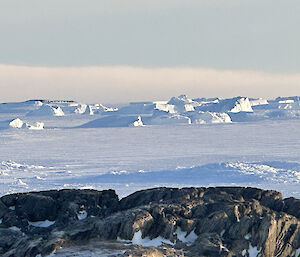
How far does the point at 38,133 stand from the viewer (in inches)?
6816

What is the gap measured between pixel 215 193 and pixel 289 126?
494 ft

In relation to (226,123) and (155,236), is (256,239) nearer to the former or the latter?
(155,236)

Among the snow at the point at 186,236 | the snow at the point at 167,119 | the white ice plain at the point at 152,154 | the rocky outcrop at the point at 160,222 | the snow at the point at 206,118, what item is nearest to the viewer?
the rocky outcrop at the point at 160,222

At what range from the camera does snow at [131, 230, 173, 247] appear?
29.0 meters

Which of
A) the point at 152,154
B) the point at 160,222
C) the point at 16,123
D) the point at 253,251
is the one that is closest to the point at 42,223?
the point at 160,222

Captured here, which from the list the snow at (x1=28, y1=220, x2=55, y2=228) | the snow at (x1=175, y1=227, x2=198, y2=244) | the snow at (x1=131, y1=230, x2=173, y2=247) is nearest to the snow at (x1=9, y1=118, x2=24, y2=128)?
the snow at (x1=28, y1=220, x2=55, y2=228)

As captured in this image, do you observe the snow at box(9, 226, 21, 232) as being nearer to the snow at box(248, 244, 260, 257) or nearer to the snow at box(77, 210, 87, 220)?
the snow at box(77, 210, 87, 220)

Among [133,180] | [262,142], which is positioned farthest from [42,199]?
[262,142]

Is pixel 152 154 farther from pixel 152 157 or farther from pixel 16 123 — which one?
pixel 16 123

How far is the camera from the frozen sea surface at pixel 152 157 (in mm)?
85500

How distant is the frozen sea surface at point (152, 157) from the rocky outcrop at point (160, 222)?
36.6 m

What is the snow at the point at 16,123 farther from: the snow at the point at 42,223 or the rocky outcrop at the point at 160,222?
the snow at the point at 42,223

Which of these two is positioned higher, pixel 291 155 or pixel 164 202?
pixel 164 202

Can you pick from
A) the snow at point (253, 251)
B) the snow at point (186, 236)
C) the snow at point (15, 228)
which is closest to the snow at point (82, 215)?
the snow at point (15, 228)
